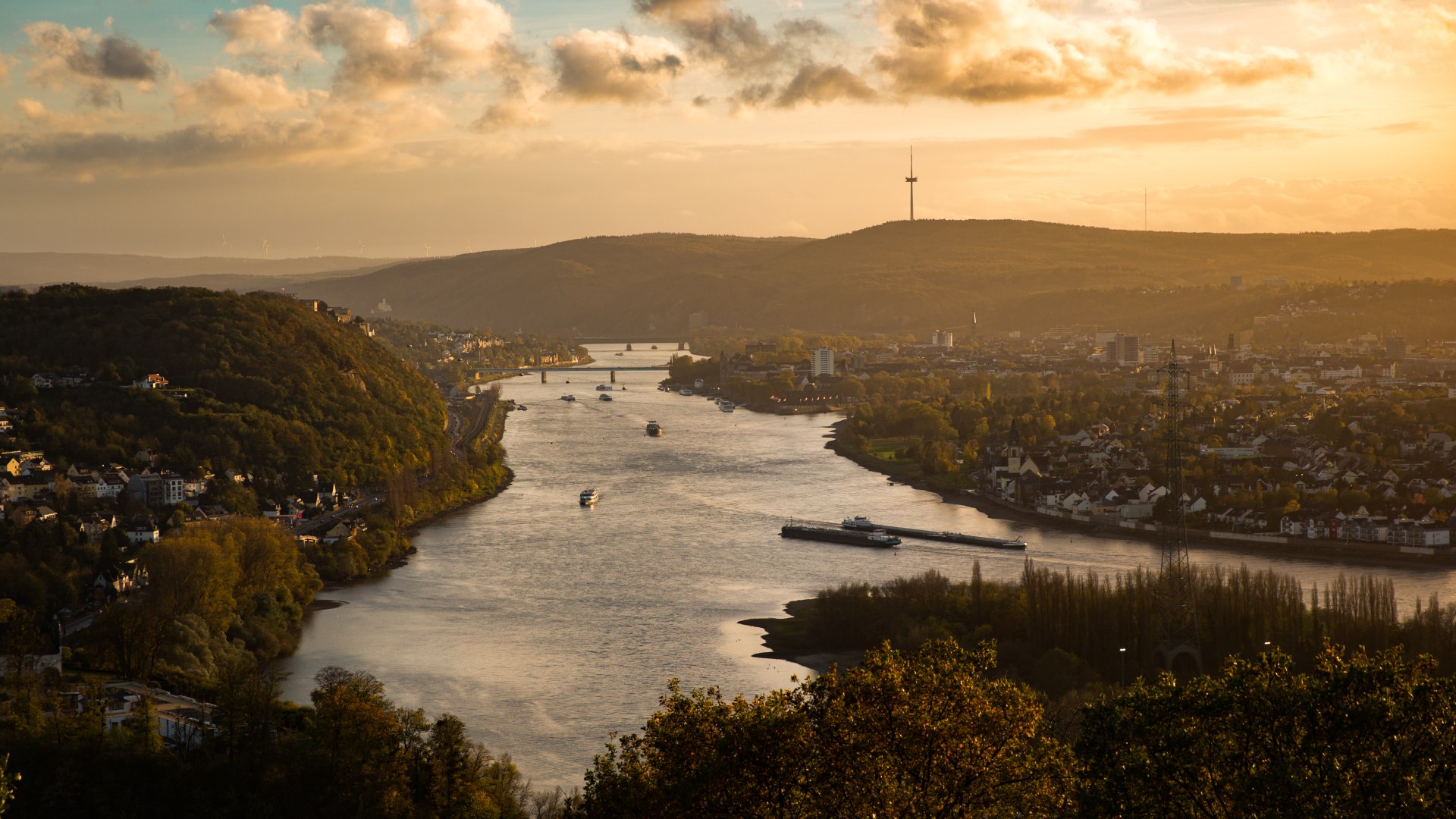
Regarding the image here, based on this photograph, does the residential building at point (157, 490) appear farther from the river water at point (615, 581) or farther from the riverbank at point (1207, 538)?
the riverbank at point (1207, 538)

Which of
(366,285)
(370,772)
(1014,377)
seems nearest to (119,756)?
(370,772)

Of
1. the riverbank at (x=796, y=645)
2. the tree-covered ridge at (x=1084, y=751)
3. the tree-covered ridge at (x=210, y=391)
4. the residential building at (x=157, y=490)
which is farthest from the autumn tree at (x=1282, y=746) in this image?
the tree-covered ridge at (x=210, y=391)

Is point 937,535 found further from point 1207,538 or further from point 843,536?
point 1207,538

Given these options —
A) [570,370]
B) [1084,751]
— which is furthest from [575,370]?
[1084,751]

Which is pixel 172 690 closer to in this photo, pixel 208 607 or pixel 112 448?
pixel 208 607

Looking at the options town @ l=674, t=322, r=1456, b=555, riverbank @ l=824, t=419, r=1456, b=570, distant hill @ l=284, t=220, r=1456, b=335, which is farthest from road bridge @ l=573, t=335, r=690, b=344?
riverbank @ l=824, t=419, r=1456, b=570
